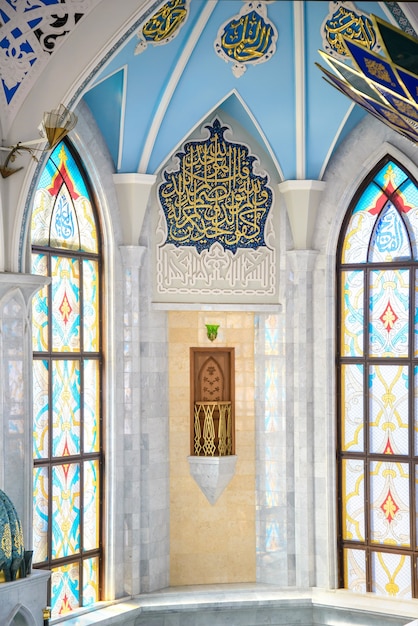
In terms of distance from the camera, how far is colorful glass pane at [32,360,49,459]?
9.16 m

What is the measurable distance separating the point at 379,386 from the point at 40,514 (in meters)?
3.57

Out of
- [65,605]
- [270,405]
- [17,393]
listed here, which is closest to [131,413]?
[270,405]

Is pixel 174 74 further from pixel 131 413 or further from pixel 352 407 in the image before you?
pixel 352 407

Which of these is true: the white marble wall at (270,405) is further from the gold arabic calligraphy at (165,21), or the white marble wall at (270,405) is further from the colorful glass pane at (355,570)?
the gold arabic calligraphy at (165,21)

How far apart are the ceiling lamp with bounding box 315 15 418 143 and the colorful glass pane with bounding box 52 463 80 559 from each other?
444 centimetres

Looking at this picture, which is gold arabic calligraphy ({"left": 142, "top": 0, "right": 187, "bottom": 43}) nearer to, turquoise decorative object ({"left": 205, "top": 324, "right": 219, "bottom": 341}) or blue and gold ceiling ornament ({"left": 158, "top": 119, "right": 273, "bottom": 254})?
blue and gold ceiling ornament ({"left": 158, "top": 119, "right": 273, "bottom": 254})

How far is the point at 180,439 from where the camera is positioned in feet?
34.5

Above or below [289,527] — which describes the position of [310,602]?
below

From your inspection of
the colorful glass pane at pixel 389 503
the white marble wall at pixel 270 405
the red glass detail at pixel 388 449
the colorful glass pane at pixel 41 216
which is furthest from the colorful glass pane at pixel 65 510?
the red glass detail at pixel 388 449

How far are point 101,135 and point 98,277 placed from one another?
138cm

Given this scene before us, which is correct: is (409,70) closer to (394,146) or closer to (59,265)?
(394,146)

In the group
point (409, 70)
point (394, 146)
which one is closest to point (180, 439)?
point (394, 146)

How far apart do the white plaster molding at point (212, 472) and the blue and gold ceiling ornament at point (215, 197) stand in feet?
7.05

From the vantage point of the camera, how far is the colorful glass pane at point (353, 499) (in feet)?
33.8
